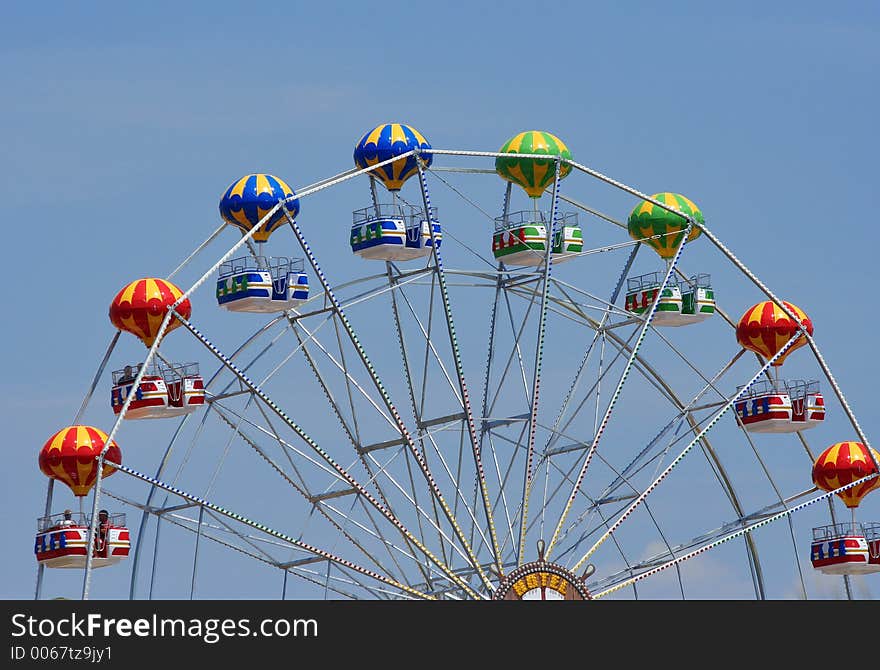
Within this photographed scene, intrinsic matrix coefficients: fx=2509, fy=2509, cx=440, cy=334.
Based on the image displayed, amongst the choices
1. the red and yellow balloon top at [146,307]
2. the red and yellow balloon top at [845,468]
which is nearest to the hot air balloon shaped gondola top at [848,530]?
the red and yellow balloon top at [845,468]

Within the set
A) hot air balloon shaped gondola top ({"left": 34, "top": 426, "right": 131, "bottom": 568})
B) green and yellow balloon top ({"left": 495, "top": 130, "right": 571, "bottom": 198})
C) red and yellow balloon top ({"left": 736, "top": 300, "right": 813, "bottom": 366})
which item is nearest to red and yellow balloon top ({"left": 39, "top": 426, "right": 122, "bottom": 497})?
hot air balloon shaped gondola top ({"left": 34, "top": 426, "right": 131, "bottom": 568})

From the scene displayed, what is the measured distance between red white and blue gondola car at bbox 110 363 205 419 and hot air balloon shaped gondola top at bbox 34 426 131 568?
111 cm

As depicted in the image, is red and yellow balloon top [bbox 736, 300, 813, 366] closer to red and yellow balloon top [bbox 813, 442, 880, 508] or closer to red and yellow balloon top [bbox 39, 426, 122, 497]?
red and yellow balloon top [bbox 813, 442, 880, 508]

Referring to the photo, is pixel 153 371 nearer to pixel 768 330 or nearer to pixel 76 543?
pixel 76 543

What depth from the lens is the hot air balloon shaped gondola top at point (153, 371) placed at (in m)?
61.7

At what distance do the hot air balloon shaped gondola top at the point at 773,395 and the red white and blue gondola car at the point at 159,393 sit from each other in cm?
1575

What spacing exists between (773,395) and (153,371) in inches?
683

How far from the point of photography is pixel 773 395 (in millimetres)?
68562

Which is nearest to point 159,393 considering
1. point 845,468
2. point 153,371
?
point 153,371

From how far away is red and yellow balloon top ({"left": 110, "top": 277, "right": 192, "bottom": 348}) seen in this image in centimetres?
6159

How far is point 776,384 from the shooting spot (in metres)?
69.2
